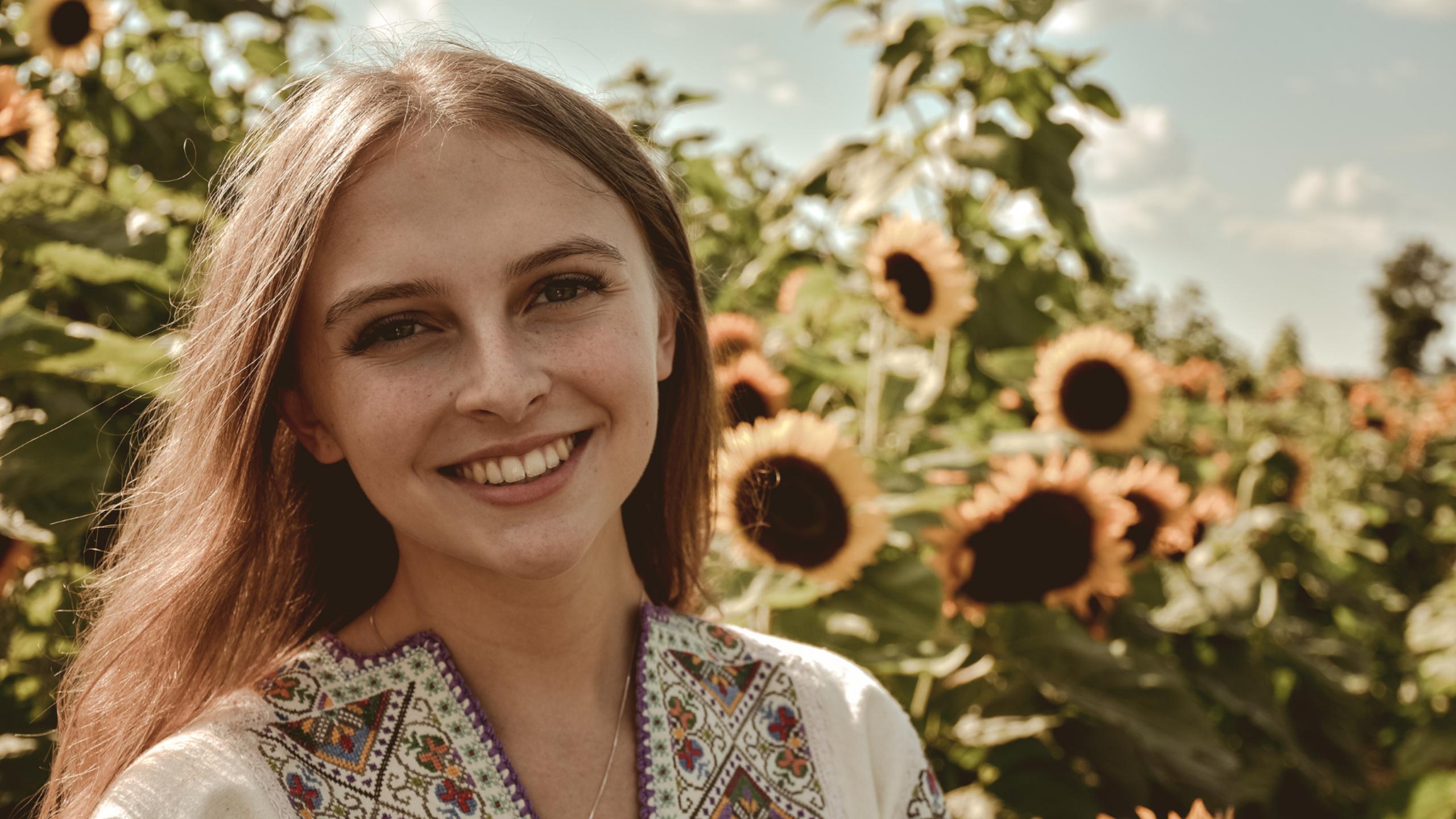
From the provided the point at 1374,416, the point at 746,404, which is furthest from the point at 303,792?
the point at 1374,416

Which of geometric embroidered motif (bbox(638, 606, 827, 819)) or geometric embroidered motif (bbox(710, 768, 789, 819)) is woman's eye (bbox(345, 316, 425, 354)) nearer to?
geometric embroidered motif (bbox(638, 606, 827, 819))

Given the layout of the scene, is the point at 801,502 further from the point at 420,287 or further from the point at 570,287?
the point at 420,287

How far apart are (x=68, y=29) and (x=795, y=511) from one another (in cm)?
219

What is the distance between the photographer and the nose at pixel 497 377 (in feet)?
4.40

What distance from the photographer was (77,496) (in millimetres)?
1875

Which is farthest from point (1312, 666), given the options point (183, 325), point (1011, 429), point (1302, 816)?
point (183, 325)

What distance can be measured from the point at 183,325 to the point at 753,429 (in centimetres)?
119

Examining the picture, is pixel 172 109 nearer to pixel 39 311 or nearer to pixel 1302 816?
pixel 39 311

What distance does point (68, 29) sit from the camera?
9.68 feet

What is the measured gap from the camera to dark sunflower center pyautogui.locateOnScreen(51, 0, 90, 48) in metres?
2.91

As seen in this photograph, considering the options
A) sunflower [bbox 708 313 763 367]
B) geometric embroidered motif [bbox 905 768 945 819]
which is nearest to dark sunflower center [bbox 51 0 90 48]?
sunflower [bbox 708 313 763 367]

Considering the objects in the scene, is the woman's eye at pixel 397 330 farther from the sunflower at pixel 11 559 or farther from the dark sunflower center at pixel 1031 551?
the dark sunflower center at pixel 1031 551

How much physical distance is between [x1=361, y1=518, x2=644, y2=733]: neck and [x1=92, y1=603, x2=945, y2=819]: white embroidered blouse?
46 millimetres

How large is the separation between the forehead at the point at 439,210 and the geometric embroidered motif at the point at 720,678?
0.69 m
